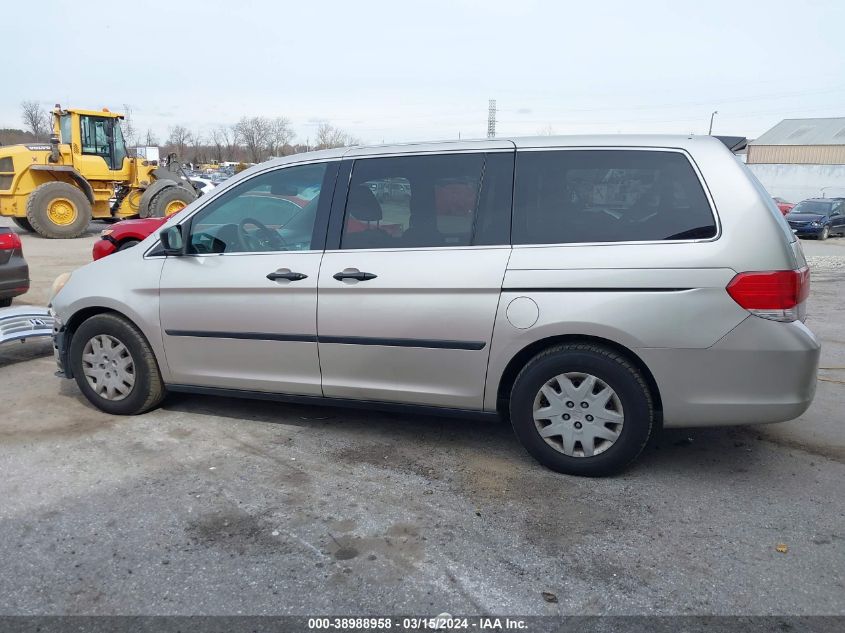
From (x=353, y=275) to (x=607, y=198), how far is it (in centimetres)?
150

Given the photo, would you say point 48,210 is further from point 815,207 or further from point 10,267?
point 815,207

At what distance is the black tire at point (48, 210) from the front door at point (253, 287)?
13.9 meters

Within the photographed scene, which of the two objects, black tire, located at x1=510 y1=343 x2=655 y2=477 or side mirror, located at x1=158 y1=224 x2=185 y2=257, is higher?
side mirror, located at x1=158 y1=224 x2=185 y2=257

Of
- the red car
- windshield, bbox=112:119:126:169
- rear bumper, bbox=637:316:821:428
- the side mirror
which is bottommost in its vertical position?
rear bumper, bbox=637:316:821:428

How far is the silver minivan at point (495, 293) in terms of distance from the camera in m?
3.42

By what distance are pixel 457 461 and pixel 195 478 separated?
1507 millimetres

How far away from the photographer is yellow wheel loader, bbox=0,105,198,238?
16234 mm

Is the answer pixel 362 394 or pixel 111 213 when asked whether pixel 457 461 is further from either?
pixel 111 213

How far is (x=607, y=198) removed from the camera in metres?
3.65

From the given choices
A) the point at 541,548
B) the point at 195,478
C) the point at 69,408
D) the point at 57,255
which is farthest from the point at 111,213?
the point at 541,548

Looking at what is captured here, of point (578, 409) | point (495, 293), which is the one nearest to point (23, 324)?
point (495, 293)

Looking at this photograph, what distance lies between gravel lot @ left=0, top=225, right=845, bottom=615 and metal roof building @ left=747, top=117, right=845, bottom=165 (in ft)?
199

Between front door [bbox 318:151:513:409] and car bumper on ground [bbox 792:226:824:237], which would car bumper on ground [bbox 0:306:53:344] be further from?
car bumper on ground [bbox 792:226:824:237]

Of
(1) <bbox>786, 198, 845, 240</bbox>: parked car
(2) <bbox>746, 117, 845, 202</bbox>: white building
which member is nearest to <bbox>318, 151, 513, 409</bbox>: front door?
(1) <bbox>786, 198, 845, 240</bbox>: parked car
